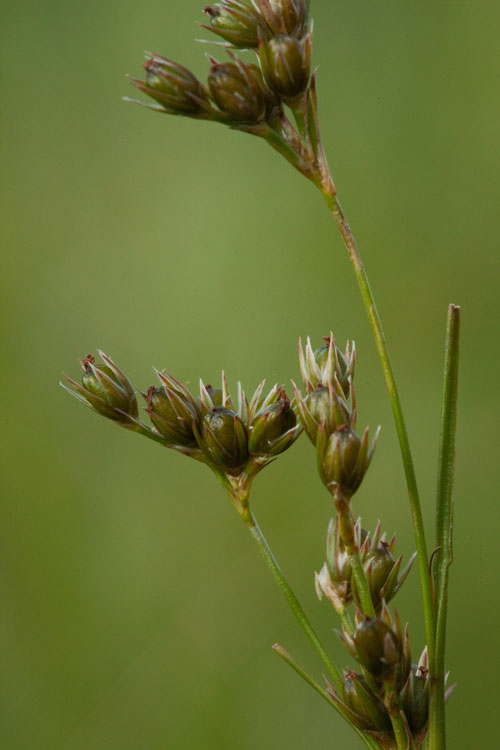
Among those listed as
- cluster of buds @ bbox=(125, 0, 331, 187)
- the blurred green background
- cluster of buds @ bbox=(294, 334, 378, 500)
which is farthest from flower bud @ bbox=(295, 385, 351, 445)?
the blurred green background

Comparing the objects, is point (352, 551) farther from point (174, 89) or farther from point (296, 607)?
point (174, 89)

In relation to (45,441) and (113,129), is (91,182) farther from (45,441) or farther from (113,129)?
(45,441)

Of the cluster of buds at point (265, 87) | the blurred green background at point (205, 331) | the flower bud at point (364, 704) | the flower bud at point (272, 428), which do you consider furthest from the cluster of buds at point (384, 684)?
the blurred green background at point (205, 331)

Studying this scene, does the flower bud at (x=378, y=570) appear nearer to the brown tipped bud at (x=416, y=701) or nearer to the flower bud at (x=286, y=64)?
the brown tipped bud at (x=416, y=701)

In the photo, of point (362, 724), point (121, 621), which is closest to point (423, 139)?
point (121, 621)

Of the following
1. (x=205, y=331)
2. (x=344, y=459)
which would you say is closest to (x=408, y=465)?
(x=344, y=459)

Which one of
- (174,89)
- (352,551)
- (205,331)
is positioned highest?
(174,89)

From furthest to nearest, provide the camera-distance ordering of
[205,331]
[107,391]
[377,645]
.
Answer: [205,331] < [107,391] < [377,645]
